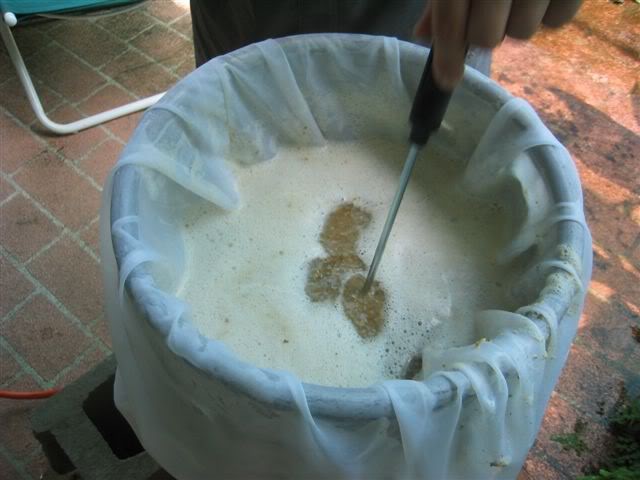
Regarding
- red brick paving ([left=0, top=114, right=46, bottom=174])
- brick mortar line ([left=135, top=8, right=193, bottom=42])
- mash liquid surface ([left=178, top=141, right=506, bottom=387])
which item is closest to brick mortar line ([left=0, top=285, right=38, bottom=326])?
red brick paving ([left=0, top=114, right=46, bottom=174])

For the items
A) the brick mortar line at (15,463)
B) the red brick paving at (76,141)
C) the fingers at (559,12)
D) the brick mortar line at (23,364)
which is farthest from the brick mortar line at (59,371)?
the fingers at (559,12)

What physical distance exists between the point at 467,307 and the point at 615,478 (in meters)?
0.57

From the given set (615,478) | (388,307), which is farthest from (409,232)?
(615,478)

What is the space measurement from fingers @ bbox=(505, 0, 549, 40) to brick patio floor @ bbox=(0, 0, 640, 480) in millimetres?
894

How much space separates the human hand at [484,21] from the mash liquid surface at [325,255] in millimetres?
317

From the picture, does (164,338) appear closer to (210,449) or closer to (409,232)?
(210,449)

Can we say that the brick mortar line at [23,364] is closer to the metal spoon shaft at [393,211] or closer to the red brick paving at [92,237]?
the red brick paving at [92,237]

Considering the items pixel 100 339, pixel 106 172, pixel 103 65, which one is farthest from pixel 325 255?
pixel 103 65

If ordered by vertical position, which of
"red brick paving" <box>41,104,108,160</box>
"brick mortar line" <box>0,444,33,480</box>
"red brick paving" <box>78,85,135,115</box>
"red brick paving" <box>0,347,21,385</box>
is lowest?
"brick mortar line" <box>0,444,33,480</box>

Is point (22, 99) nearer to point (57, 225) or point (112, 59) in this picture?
point (112, 59)

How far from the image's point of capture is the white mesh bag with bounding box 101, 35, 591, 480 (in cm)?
49

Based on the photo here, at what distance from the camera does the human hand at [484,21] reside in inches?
17.0

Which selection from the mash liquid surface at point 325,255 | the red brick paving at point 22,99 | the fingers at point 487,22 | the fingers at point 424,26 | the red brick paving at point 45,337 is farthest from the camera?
the red brick paving at point 22,99

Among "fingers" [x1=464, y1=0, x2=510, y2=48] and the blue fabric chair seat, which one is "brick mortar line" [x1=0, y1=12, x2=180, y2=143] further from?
"fingers" [x1=464, y1=0, x2=510, y2=48]
